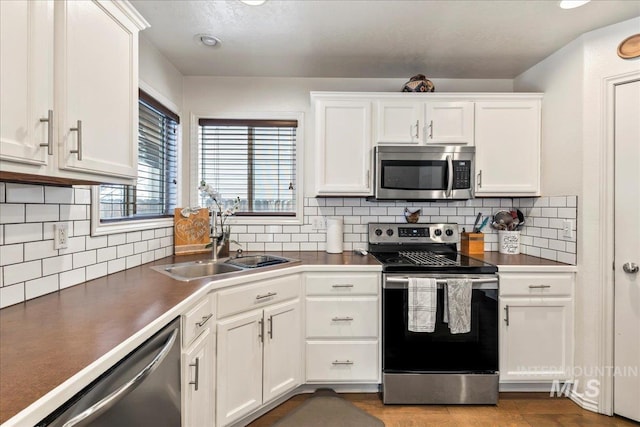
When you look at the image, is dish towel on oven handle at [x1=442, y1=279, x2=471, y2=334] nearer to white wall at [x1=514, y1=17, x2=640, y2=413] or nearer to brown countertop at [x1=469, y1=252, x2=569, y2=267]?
brown countertop at [x1=469, y1=252, x2=569, y2=267]

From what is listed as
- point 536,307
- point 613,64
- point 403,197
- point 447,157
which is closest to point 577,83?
point 613,64

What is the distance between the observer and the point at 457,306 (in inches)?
78.1

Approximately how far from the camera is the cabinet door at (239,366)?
1661 millimetres

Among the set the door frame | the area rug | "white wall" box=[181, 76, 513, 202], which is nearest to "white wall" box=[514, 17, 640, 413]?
the door frame

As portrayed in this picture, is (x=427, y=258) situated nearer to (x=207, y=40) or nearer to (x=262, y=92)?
(x=262, y=92)

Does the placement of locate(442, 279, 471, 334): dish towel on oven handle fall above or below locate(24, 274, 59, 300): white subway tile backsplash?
below

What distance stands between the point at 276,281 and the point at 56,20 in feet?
4.94

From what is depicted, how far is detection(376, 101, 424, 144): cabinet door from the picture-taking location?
2420 millimetres

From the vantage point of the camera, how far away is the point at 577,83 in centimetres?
211

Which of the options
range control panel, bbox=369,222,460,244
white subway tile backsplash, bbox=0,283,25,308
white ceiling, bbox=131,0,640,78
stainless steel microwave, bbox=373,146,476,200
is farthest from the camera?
range control panel, bbox=369,222,460,244

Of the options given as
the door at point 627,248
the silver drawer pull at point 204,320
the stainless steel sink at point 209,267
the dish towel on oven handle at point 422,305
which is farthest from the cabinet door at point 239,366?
the door at point 627,248

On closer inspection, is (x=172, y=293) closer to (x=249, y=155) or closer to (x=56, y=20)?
(x=56, y=20)

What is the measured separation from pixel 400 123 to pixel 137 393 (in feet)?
7.35

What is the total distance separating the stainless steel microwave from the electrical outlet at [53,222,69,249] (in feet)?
6.10
